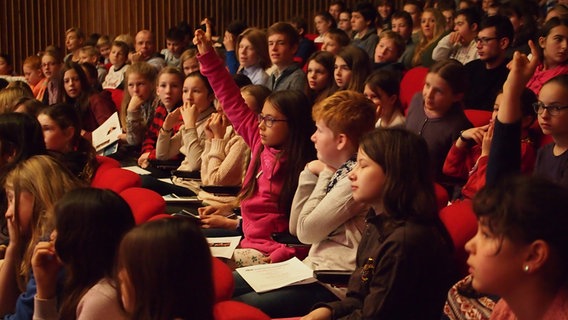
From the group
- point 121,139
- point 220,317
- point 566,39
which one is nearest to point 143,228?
point 220,317

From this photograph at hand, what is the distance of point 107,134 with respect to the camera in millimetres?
4738

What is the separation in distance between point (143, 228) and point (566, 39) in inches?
132

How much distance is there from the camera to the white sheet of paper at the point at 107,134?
4.64 metres

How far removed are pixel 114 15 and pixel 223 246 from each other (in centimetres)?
767

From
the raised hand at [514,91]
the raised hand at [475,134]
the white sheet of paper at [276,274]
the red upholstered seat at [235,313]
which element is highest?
the raised hand at [514,91]

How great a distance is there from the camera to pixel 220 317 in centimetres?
188

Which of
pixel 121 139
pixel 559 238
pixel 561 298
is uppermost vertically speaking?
pixel 559 238

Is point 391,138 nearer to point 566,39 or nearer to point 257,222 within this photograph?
point 257,222

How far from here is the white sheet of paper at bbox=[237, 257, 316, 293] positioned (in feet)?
8.35

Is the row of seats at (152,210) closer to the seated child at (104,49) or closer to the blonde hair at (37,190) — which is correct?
the blonde hair at (37,190)

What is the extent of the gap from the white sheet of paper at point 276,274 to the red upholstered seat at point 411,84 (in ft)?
7.24

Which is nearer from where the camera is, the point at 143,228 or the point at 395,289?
the point at 143,228

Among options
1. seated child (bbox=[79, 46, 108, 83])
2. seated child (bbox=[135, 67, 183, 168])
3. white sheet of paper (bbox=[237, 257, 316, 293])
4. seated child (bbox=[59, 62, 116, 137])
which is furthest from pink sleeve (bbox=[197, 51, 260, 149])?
seated child (bbox=[79, 46, 108, 83])

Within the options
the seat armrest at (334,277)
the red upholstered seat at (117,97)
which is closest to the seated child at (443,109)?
the seat armrest at (334,277)
